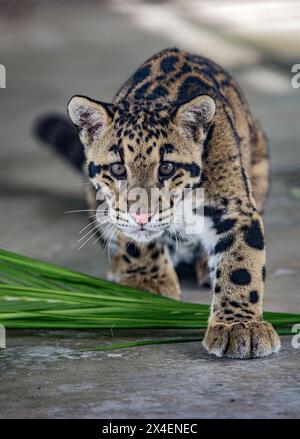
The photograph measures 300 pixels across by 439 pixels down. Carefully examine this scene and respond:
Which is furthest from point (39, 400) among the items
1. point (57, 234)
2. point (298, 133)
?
point (298, 133)

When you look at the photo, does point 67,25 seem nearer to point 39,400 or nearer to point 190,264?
point 190,264

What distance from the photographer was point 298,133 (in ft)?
31.4

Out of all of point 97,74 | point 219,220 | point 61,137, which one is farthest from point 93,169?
point 97,74

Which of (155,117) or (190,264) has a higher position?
(155,117)

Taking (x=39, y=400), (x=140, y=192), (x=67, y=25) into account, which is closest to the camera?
(x=39, y=400)

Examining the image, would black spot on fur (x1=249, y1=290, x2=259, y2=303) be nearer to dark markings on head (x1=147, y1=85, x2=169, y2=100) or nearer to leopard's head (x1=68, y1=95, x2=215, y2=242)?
leopard's head (x1=68, y1=95, x2=215, y2=242)

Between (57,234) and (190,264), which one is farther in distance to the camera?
(57,234)

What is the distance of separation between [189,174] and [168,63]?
0.78m

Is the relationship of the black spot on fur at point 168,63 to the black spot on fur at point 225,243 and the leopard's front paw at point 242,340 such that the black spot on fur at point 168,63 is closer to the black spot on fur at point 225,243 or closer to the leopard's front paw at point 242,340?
the black spot on fur at point 225,243

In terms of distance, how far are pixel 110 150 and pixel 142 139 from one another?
Result: 199 millimetres

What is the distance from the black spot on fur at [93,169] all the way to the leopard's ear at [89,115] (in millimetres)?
135

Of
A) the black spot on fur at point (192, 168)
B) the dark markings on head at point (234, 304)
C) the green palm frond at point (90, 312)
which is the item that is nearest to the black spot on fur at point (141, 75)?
the black spot on fur at point (192, 168)

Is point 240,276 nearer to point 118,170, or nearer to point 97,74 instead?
point 118,170

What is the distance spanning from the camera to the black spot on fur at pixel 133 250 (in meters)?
6.41
